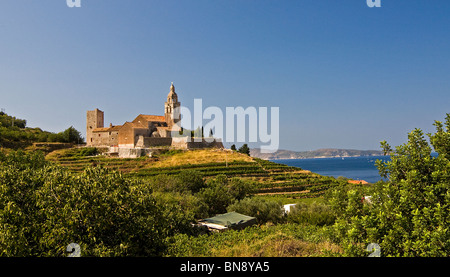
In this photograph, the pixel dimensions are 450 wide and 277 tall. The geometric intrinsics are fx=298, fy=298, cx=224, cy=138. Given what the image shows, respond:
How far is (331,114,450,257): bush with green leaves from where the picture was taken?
6355 millimetres

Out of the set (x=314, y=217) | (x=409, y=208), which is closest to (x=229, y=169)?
→ (x=314, y=217)

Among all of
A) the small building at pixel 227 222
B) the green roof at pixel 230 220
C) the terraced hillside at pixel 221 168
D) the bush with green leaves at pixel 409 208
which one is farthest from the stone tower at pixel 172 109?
the bush with green leaves at pixel 409 208

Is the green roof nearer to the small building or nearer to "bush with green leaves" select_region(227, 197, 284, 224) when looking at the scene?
the small building

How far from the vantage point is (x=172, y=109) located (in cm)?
7725

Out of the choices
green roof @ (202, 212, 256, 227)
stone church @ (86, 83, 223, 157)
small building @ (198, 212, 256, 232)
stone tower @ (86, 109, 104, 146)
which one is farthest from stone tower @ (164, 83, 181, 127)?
small building @ (198, 212, 256, 232)

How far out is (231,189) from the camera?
3189 cm

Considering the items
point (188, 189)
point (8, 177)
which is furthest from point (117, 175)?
point (188, 189)

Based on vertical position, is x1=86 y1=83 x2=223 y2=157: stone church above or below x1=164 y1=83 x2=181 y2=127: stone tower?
below

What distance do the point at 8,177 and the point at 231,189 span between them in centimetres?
2312

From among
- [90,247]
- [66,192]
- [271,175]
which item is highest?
[66,192]

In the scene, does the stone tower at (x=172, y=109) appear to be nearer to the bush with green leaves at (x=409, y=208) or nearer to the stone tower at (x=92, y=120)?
the stone tower at (x=92, y=120)

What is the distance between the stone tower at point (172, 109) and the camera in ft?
249
